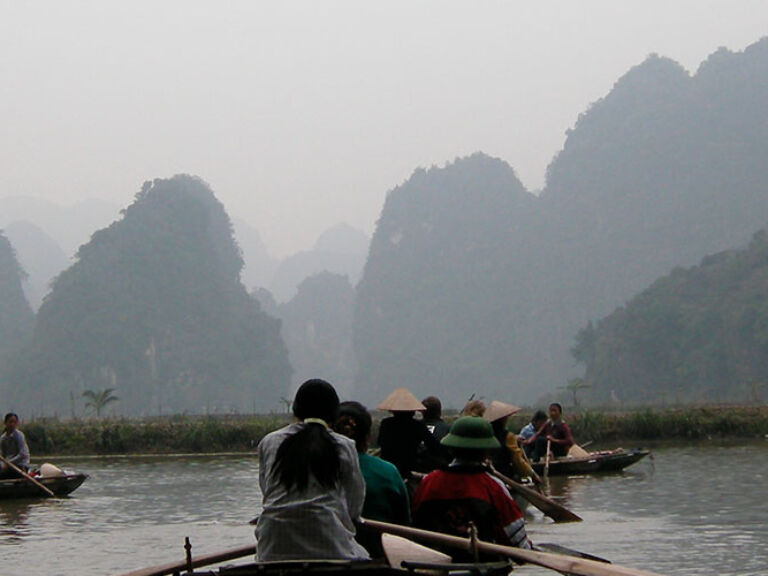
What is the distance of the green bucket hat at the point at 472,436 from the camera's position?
17.5 ft

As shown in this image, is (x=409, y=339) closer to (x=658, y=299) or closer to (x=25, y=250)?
(x=658, y=299)

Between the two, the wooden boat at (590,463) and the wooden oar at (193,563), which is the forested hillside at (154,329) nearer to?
the wooden boat at (590,463)

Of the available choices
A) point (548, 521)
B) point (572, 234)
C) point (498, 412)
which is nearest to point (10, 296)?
point (572, 234)

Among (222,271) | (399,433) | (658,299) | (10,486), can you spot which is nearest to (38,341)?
(222,271)

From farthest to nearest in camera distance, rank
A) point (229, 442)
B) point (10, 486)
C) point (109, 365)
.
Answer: point (109, 365) < point (229, 442) < point (10, 486)

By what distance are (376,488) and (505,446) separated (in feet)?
16.6

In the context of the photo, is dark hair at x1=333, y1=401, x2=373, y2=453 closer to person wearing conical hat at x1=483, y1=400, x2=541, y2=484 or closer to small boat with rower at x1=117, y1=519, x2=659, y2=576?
small boat with rower at x1=117, y1=519, x2=659, y2=576

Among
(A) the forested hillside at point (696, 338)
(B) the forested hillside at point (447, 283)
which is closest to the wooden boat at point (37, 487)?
(A) the forested hillside at point (696, 338)

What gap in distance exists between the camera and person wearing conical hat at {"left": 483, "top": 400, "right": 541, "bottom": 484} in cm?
995

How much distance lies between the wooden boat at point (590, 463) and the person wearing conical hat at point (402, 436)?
7873 mm

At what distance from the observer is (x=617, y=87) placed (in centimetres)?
12006

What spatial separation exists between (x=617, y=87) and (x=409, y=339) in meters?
30.0

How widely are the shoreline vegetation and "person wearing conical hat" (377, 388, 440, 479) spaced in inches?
681

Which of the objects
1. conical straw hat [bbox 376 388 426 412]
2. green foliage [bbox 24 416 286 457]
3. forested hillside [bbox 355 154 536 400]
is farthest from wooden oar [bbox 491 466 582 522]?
forested hillside [bbox 355 154 536 400]
